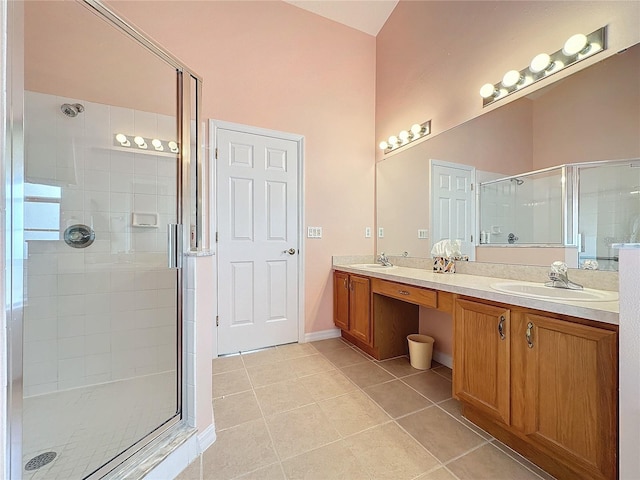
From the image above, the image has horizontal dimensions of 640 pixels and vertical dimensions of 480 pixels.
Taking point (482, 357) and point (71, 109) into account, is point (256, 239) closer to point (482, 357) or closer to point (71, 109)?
point (71, 109)

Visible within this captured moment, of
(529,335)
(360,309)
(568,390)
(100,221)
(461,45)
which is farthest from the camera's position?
(360,309)

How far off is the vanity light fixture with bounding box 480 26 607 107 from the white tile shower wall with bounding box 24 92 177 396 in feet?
6.98

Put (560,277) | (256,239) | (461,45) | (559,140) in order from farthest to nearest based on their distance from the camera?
(256,239) → (461,45) → (559,140) → (560,277)

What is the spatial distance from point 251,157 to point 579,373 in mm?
2470

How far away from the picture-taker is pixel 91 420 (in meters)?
1.37

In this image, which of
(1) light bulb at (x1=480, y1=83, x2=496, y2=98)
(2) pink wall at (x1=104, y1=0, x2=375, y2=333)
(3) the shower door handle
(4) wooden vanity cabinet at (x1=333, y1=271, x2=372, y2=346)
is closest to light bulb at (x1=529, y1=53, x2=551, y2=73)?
(1) light bulb at (x1=480, y1=83, x2=496, y2=98)

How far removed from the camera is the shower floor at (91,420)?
3.47 feet

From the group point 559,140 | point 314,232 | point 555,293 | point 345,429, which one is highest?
point 559,140

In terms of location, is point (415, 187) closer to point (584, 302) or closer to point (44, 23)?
point (584, 302)

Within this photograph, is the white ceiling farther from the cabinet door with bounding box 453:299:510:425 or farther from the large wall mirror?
the cabinet door with bounding box 453:299:510:425

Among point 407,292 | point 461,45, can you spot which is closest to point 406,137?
point 461,45

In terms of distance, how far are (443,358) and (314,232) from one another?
157 centimetres

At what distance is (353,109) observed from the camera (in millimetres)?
2863

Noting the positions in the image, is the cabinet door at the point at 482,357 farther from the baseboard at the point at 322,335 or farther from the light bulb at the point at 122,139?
the light bulb at the point at 122,139
